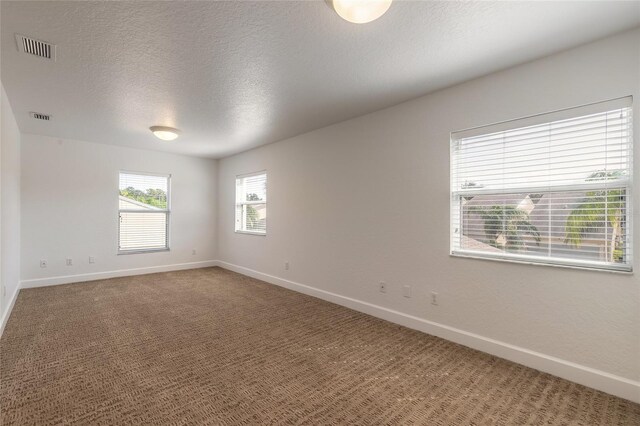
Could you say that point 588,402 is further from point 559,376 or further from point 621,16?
point 621,16

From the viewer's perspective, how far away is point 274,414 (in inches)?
74.2

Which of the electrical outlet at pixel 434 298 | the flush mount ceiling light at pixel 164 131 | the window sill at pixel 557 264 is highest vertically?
the flush mount ceiling light at pixel 164 131

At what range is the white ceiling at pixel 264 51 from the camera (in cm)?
191

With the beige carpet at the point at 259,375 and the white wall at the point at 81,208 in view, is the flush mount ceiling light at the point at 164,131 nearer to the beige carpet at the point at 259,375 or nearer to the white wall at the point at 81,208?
the white wall at the point at 81,208

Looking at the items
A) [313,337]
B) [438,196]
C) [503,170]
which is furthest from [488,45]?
[313,337]

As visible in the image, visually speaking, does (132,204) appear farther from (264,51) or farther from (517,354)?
(517,354)

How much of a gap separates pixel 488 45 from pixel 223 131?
3553 mm

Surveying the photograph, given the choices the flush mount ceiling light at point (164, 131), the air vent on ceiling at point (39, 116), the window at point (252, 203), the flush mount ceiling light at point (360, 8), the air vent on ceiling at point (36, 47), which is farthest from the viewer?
the window at point (252, 203)

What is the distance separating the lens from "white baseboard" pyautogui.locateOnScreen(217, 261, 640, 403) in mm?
2096

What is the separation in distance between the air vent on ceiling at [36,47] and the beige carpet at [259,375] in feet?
8.04

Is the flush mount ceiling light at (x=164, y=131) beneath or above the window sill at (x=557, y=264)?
above

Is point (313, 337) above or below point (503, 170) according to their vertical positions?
below

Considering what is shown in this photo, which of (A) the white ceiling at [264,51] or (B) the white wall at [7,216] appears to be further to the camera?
(B) the white wall at [7,216]

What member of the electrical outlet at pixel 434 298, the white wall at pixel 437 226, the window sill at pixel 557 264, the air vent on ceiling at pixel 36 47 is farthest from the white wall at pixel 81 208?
the window sill at pixel 557 264
